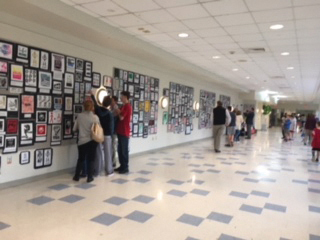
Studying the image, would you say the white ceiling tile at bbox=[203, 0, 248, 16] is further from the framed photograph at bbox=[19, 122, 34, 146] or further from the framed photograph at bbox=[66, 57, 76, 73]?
the framed photograph at bbox=[19, 122, 34, 146]

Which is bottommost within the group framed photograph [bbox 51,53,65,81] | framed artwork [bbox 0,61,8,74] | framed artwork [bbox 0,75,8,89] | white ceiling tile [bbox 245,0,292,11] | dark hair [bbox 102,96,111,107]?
dark hair [bbox 102,96,111,107]

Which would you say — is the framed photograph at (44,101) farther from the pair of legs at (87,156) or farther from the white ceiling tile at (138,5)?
the white ceiling tile at (138,5)

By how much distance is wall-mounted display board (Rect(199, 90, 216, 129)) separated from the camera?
11.7 metres

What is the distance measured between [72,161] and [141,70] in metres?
3.22

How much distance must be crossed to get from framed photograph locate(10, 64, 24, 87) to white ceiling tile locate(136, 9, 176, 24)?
2.07 m

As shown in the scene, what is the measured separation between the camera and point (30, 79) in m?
4.45

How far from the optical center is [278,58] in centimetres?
740

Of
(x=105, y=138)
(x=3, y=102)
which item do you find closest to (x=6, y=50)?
(x=3, y=102)

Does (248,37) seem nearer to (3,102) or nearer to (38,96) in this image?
(38,96)

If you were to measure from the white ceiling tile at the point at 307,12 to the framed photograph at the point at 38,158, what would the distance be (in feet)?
15.2

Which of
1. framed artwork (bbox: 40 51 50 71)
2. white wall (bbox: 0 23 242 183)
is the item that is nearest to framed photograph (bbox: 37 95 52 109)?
framed artwork (bbox: 40 51 50 71)

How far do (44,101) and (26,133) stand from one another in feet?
2.07

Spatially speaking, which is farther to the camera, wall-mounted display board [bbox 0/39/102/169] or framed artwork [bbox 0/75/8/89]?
wall-mounted display board [bbox 0/39/102/169]

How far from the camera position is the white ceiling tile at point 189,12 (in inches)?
161
